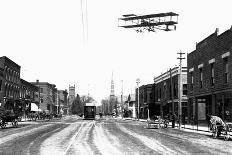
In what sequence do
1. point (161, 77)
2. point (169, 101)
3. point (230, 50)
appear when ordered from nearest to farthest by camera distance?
1. point (230, 50)
2. point (169, 101)
3. point (161, 77)

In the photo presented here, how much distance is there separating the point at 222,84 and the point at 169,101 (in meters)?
26.4

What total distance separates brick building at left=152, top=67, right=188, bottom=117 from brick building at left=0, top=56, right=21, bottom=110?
25179 mm

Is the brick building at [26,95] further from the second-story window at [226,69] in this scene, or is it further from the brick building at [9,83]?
the second-story window at [226,69]

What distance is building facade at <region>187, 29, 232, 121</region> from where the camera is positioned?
31781mm

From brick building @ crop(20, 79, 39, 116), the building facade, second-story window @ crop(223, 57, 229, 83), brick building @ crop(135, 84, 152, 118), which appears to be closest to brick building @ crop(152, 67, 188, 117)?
brick building @ crop(135, 84, 152, 118)

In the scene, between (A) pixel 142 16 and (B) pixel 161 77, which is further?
(B) pixel 161 77

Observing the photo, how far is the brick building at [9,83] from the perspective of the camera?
5775 cm

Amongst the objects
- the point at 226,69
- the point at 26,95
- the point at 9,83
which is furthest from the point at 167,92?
the point at 26,95

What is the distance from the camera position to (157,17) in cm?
2658

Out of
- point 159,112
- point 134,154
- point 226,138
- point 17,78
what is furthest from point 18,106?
point 134,154

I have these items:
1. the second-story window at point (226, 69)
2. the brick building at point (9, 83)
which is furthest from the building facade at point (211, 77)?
the brick building at point (9, 83)

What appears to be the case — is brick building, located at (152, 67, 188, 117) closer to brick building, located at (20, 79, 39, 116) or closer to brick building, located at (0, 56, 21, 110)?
brick building, located at (20, 79, 39, 116)

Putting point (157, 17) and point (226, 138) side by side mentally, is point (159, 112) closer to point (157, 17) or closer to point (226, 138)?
point (157, 17)

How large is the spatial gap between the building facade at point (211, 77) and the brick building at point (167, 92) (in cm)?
938
